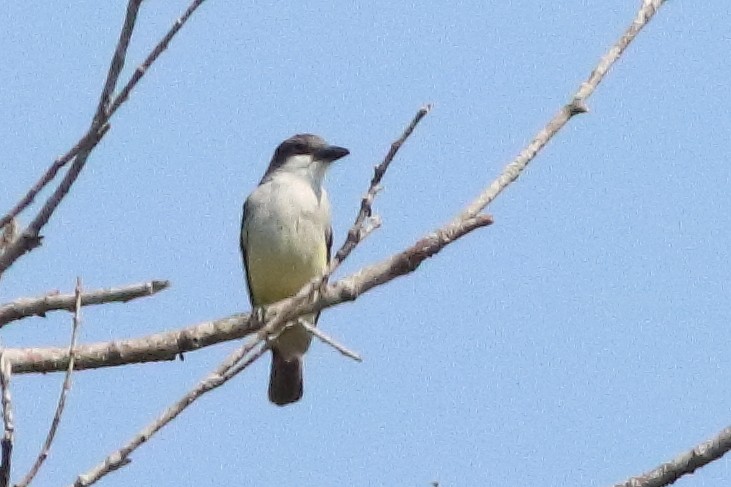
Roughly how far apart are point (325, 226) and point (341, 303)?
4167 mm

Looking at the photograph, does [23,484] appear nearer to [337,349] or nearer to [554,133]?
[337,349]

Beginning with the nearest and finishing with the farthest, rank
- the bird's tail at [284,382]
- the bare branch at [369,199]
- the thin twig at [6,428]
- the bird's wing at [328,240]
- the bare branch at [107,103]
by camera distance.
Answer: the thin twig at [6,428] < the bare branch at [107,103] < the bare branch at [369,199] < the bird's wing at [328,240] < the bird's tail at [284,382]

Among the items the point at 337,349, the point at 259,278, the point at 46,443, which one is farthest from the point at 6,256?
the point at 259,278

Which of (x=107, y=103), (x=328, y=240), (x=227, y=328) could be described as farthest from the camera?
(x=328, y=240)

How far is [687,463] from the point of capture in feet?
11.8

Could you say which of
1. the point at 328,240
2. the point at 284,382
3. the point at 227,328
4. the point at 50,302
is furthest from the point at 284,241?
the point at 50,302

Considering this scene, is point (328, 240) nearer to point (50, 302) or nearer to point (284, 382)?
point (284, 382)

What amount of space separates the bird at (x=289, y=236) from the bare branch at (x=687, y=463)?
4.77m

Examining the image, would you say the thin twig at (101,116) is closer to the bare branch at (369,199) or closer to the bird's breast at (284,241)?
the bare branch at (369,199)

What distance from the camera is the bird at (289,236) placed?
8.70 meters

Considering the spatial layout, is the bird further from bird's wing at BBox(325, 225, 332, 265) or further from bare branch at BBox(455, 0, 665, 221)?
bare branch at BBox(455, 0, 665, 221)

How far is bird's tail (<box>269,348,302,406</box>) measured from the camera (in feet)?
31.5

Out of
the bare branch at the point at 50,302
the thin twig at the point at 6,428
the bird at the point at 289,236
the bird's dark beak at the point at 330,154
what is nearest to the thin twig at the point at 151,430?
the thin twig at the point at 6,428

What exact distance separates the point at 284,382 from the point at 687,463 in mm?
6195
